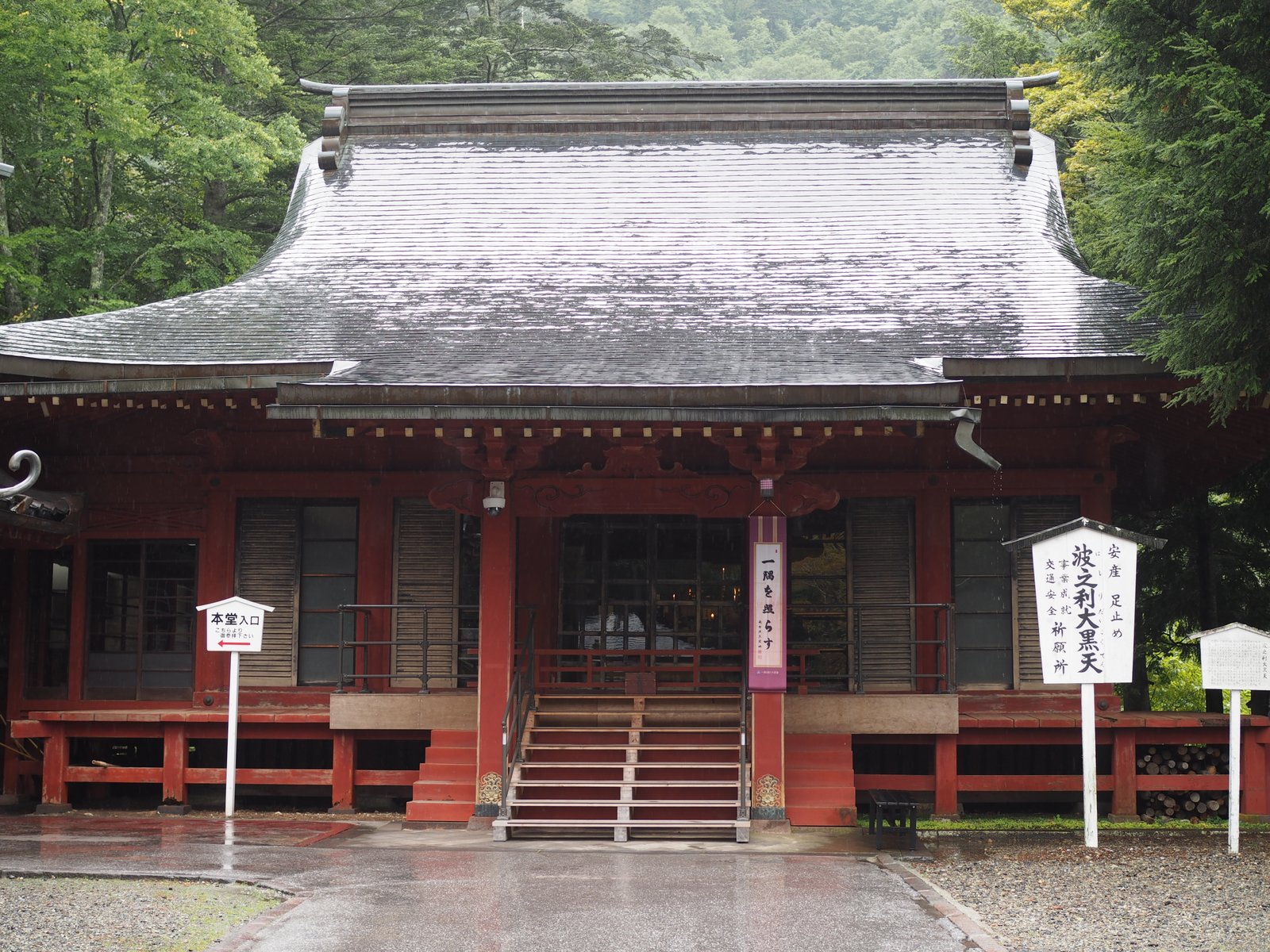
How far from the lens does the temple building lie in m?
10.8

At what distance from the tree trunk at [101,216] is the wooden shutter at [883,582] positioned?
1188cm

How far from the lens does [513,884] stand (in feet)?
27.5

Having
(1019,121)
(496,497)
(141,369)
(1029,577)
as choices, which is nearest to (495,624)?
(496,497)

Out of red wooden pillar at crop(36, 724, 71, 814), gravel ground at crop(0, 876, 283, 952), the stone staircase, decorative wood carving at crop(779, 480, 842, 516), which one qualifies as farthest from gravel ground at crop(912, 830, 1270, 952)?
red wooden pillar at crop(36, 724, 71, 814)

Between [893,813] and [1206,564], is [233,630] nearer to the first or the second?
[893,813]

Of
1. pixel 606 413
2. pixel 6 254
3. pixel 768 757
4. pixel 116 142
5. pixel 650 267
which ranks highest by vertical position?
pixel 116 142

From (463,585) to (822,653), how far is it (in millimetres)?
3661

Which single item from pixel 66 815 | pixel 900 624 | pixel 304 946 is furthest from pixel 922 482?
pixel 66 815

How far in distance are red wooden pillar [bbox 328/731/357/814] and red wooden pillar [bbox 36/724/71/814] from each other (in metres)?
2.54

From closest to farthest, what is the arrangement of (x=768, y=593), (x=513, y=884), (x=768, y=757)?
(x=513, y=884) < (x=768, y=757) < (x=768, y=593)

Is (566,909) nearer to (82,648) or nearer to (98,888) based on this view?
(98,888)

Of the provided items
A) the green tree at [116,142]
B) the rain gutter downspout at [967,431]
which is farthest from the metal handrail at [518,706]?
the green tree at [116,142]

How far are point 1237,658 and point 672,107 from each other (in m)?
9.88

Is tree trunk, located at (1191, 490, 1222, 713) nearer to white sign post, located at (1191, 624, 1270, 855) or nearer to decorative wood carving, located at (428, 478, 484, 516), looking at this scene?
white sign post, located at (1191, 624, 1270, 855)
